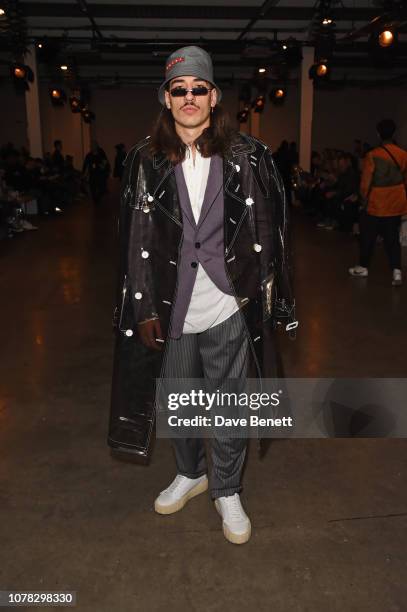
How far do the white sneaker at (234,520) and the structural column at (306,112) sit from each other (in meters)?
11.9

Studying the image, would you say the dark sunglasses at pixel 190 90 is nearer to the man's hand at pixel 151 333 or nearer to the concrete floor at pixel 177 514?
the man's hand at pixel 151 333

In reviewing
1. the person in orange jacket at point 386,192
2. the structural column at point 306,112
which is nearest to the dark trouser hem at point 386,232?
the person in orange jacket at point 386,192

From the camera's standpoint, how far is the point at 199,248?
199 centimetres

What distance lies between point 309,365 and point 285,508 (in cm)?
162

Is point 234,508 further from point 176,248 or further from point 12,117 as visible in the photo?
point 12,117

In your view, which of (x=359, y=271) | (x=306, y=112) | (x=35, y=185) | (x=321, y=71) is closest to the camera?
(x=359, y=271)

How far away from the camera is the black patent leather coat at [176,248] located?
1.97 metres

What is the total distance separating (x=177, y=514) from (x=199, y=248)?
1.10 metres

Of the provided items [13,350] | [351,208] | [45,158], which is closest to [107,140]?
[45,158]

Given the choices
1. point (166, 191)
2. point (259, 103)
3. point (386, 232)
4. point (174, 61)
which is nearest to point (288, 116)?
point (259, 103)

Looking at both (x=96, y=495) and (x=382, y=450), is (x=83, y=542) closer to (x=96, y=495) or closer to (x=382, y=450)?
(x=96, y=495)

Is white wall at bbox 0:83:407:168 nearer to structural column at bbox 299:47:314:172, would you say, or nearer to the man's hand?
structural column at bbox 299:47:314:172

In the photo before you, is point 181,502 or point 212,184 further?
point 181,502

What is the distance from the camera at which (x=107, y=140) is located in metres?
22.8
